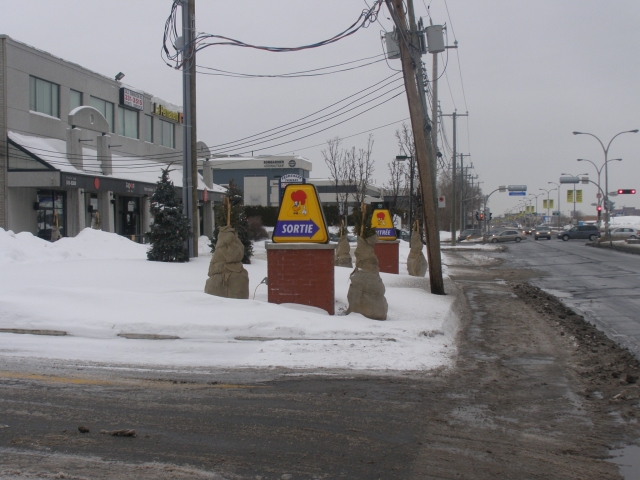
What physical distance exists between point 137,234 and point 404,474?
38711 mm

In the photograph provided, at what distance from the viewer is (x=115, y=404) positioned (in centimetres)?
581

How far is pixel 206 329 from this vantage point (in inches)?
356

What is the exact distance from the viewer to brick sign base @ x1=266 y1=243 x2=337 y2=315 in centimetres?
1085

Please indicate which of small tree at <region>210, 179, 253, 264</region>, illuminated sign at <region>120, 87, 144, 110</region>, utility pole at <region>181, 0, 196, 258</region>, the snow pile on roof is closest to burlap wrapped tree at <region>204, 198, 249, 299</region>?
small tree at <region>210, 179, 253, 264</region>

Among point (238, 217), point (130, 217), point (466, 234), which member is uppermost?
point (130, 217)

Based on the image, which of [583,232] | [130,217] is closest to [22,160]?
[130,217]

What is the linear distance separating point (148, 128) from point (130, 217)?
23.2 feet

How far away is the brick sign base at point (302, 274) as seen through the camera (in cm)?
1085

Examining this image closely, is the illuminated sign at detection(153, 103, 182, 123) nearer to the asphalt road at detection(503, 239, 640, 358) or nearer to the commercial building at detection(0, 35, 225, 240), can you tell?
the commercial building at detection(0, 35, 225, 240)

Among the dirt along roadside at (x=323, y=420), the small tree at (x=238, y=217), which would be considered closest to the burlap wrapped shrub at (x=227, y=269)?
the small tree at (x=238, y=217)

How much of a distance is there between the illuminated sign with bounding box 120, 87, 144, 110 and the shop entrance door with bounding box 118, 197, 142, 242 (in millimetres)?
6159

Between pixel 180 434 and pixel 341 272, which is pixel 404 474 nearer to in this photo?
pixel 180 434

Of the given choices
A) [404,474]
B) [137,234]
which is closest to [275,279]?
[404,474]

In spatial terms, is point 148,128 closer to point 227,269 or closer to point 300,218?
point 227,269
